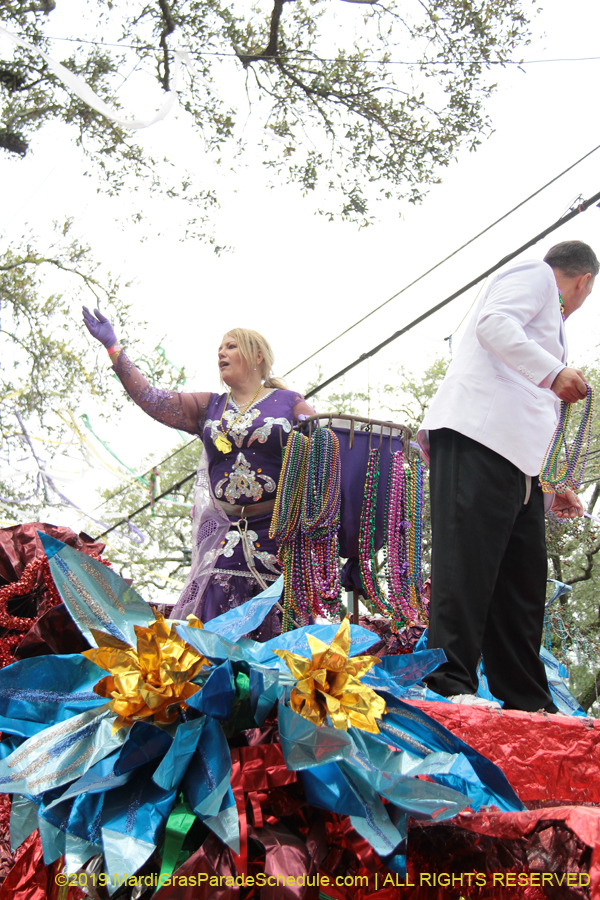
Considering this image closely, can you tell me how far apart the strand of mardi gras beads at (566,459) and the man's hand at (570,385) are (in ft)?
0.19

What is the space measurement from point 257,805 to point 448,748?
0.19 meters

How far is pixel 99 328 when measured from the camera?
2.76m

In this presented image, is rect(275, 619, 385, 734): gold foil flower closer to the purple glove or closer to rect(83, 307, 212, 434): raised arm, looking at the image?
rect(83, 307, 212, 434): raised arm

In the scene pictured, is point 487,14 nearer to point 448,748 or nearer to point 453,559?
point 453,559

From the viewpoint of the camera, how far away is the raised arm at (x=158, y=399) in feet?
8.69

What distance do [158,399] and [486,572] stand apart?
5.00 feet

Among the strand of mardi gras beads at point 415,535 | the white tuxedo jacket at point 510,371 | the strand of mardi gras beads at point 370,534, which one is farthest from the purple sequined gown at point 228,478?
the white tuxedo jacket at point 510,371

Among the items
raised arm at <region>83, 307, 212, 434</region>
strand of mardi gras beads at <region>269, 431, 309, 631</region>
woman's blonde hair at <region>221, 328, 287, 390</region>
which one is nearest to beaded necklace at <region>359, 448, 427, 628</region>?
strand of mardi gras beads at <region>269, 431, 309, 631</region>

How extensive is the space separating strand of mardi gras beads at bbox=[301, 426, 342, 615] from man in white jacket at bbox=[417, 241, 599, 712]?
37 cm

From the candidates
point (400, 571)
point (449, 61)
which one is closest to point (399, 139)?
point (449, 61)

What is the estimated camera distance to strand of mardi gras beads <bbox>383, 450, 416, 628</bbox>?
213 centimetres

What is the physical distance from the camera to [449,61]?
5.63 metres

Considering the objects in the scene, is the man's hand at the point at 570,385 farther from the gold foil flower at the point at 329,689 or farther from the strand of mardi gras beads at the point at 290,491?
the gold foil flower at the point at 329,689

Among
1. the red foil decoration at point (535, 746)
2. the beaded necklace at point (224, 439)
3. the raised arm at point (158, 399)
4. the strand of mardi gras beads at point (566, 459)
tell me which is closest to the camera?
the red foil decoration at point (535, 746)
